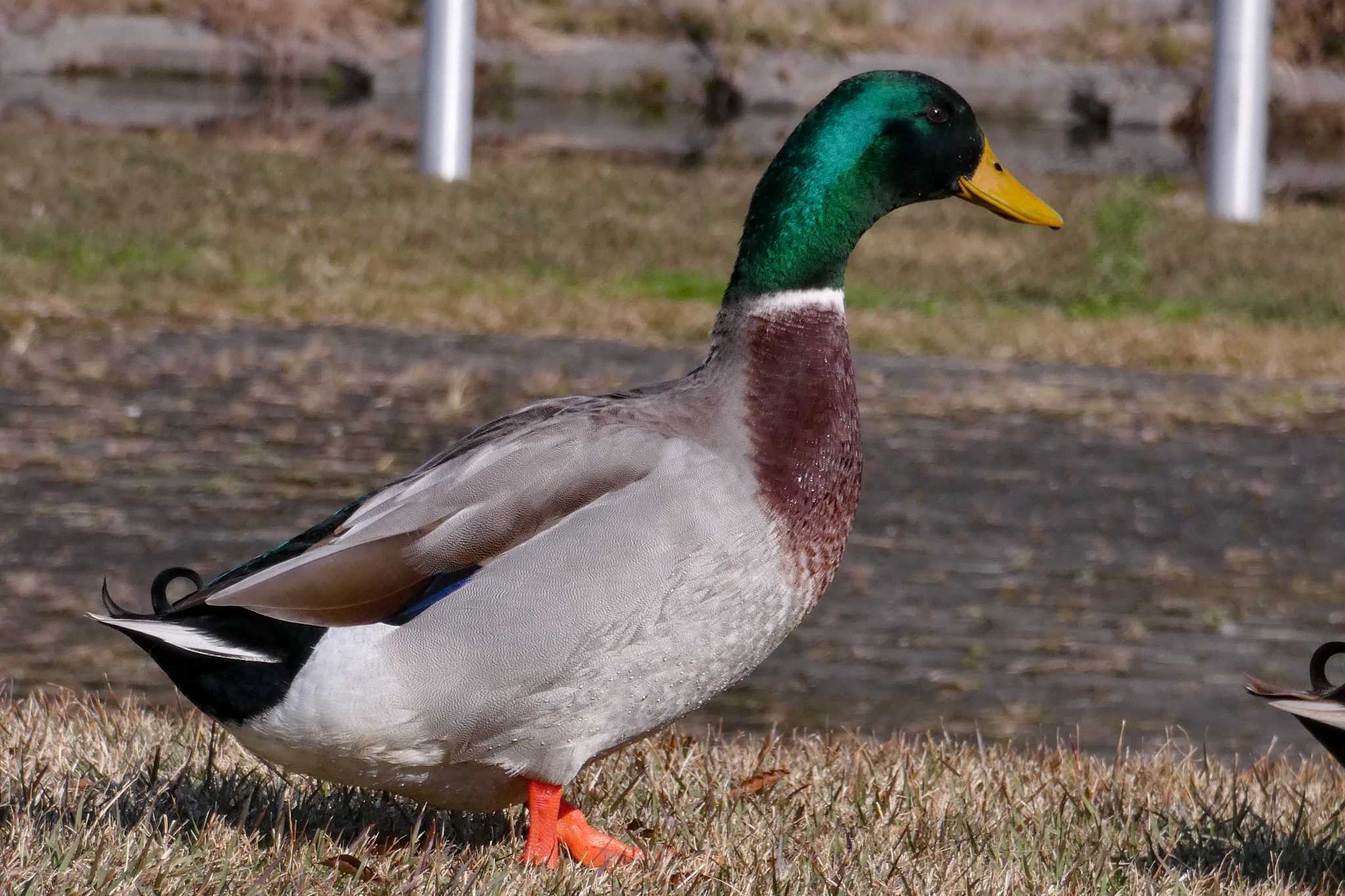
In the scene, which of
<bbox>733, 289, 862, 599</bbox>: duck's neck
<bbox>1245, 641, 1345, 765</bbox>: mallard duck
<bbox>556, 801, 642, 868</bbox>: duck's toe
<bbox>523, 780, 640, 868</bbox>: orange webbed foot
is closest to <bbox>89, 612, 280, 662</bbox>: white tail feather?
<bbox>523, 780, 640, 868</bbox>: orange webbed foot

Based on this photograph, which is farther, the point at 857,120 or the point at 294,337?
the point at 294,337

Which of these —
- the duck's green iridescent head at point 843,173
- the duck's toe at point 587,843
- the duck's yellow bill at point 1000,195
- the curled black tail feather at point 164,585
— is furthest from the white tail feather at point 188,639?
the duck's yellow bill at point 1000,195

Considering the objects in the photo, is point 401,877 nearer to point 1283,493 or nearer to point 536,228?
point 1283,493

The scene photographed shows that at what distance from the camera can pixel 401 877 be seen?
3018 mm

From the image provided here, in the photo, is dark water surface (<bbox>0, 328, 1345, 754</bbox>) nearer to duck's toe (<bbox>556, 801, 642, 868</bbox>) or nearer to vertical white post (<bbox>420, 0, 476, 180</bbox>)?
duck's toe (<bbox>556, 801, 642, 868</bbox>)

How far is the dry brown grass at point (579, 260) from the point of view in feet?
29.6

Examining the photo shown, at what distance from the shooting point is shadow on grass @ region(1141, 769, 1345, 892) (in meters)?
3.39

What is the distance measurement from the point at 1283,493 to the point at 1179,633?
1.70 m

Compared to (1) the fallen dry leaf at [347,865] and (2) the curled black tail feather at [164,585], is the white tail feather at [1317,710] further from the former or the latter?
(2) the curled black tail feather at [164,585]

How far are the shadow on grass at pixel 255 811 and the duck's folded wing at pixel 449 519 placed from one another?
411 mm

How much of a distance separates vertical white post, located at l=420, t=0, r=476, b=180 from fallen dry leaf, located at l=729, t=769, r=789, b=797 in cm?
935

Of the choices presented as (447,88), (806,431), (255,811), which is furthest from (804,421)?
→ (447,88)

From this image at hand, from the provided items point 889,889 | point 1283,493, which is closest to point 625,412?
point 889,889

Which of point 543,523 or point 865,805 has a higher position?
point 543,523
